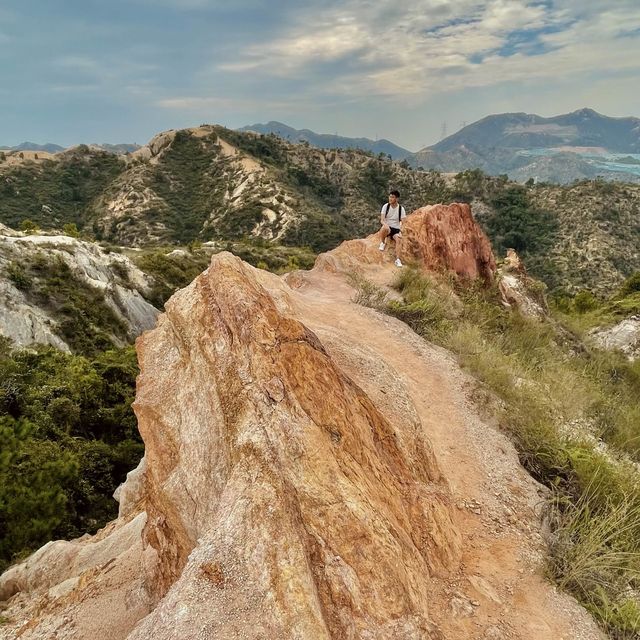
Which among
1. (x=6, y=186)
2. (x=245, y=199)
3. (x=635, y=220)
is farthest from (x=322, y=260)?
(x=6, y=186)

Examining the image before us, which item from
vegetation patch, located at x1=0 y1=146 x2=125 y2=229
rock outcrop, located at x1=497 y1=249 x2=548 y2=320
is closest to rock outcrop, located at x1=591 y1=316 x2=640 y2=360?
rock outcrop, located at x1=497 y1=249 x2=548 y2=320

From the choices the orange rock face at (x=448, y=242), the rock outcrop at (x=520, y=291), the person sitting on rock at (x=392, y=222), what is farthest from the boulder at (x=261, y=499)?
the rock outcrop at (x=520, y=291)

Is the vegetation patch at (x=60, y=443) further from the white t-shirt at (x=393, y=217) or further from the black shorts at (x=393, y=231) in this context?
the white t-shirt at (x=393, y=217)

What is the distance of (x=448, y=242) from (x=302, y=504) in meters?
15.5

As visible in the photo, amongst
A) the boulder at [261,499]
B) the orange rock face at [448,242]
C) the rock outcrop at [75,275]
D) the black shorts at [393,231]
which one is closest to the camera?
the boulder at [261,499]

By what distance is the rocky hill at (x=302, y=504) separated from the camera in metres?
4.39

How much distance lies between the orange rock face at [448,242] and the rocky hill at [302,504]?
942 cm

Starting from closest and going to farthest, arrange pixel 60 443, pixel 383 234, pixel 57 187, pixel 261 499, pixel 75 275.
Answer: pixel 261 499 < pixel 383 234 < pixel 60 443 < pixel 75 275 < pixel 57 187

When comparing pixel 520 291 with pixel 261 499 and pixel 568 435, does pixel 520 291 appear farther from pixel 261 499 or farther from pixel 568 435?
pixel 261 499

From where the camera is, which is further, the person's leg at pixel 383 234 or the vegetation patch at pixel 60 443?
the person's leg at pixel 383 234

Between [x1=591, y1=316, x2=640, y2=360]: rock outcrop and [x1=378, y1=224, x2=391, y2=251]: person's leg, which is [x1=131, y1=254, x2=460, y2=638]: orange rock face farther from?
[x1=591, y1=316, x2=640, y2=360]: rock outcrop

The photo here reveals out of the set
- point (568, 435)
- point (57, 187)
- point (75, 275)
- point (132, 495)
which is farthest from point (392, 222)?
point (57, 187)

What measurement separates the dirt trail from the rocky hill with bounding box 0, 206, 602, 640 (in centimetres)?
2

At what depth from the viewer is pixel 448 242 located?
18.5m
